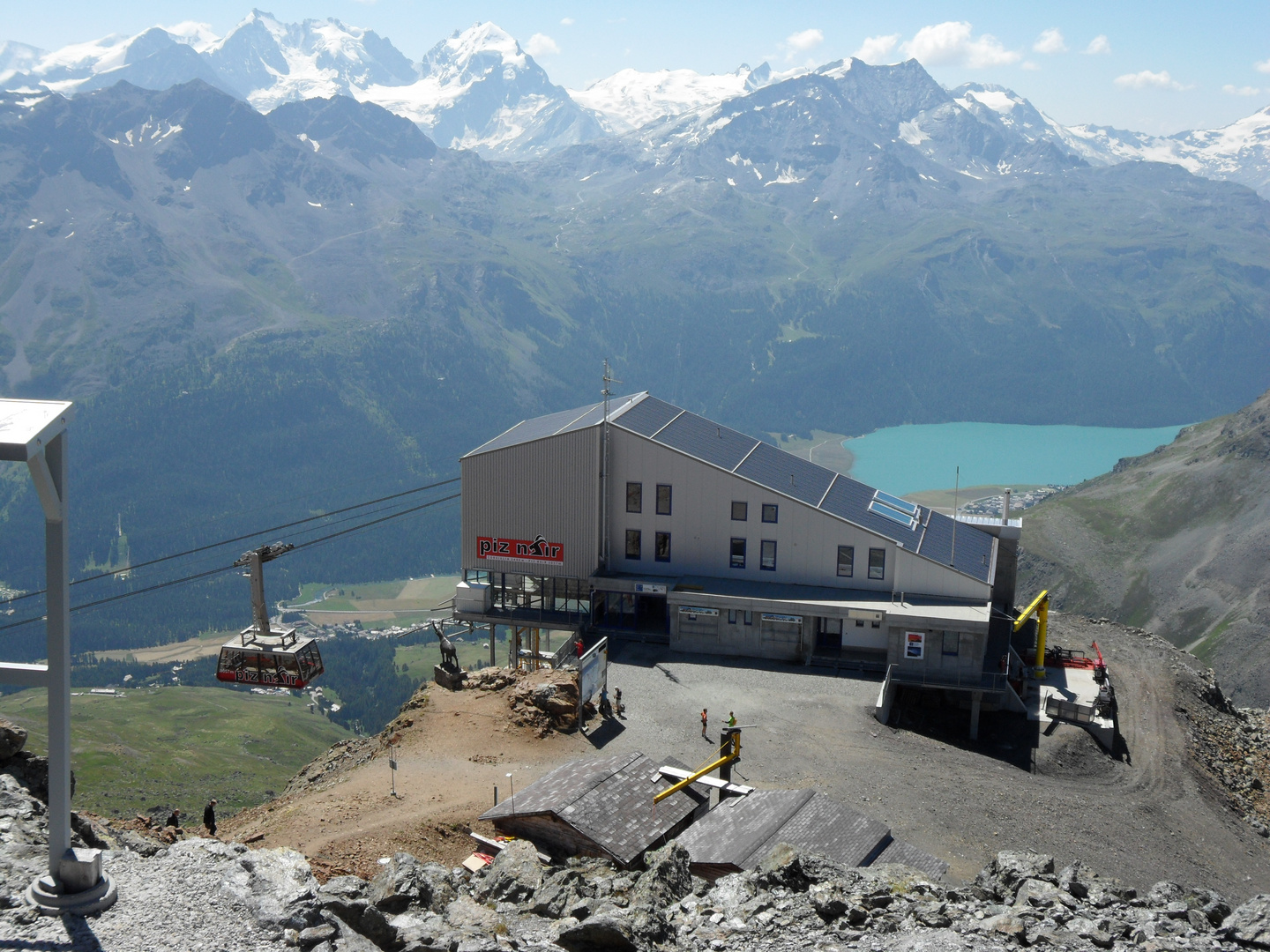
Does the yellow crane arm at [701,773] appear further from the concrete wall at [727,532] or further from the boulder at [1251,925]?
the concrete wall at [727,532]

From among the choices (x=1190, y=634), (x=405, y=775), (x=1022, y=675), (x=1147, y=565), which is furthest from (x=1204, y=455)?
(x=405, y=775)

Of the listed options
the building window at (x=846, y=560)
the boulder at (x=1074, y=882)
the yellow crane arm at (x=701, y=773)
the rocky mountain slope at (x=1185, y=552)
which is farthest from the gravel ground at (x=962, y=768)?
the rocky mountain slope at (x=1185, y=552)

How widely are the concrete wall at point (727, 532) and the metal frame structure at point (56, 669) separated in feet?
121

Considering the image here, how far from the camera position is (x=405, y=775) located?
118ft

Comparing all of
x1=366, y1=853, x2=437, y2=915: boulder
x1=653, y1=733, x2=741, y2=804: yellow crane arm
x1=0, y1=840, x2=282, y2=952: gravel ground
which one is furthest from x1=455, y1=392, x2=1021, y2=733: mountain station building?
x1=0, y1=840, x2=282, y2=952: gravel ground

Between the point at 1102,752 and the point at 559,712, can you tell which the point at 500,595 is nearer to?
the point at 559,712

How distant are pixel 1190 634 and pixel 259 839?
13193 cm

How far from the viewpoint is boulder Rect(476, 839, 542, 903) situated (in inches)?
936

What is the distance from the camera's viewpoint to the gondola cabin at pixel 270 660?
38.8 metres

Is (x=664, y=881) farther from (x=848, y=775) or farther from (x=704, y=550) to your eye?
(x=704, y=550)

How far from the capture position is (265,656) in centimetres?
3909

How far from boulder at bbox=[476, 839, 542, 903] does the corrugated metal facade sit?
26955mm

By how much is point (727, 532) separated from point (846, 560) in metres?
5.89

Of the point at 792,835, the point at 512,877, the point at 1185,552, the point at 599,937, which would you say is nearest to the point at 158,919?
the point at 599,937
